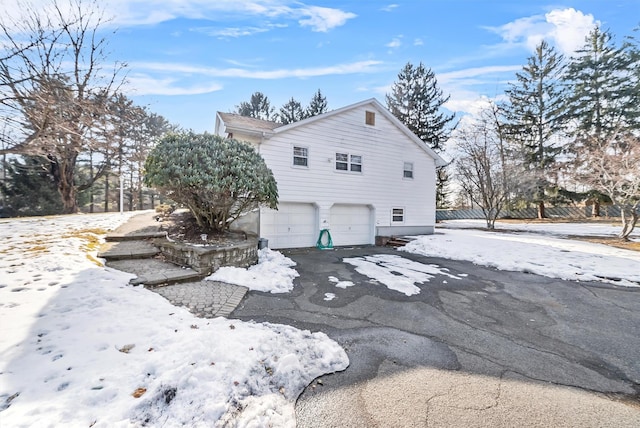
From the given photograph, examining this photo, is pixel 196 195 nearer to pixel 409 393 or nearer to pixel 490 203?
pixel 409 393

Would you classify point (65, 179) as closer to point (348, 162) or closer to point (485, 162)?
point (348, 162)

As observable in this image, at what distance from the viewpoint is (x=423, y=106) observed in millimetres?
25703

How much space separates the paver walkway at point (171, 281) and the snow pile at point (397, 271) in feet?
10.4

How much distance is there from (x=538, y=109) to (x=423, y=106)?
33.4 feet

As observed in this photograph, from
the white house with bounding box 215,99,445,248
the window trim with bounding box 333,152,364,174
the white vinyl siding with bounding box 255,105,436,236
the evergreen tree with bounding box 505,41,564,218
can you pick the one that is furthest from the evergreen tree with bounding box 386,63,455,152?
the window trim with bounding box 333,152,364,174

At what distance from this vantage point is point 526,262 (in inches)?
310

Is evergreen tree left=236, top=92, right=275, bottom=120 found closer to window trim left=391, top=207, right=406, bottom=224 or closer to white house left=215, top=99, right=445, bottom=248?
white house left=215, top=99, right=445, bottom=248

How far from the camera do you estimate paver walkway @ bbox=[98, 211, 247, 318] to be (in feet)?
13.8

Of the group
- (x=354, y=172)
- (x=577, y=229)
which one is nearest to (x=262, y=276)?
(x=354, y=172)

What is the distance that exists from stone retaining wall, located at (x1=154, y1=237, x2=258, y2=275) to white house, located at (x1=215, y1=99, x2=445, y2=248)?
3315mm

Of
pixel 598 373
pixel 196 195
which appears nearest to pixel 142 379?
pixel 598 373

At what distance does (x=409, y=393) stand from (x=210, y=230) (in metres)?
6.43

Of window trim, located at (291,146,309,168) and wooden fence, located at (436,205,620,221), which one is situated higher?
window trim, located at (291,146,309,168)

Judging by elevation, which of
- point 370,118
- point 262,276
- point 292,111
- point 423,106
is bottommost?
point 262,276
